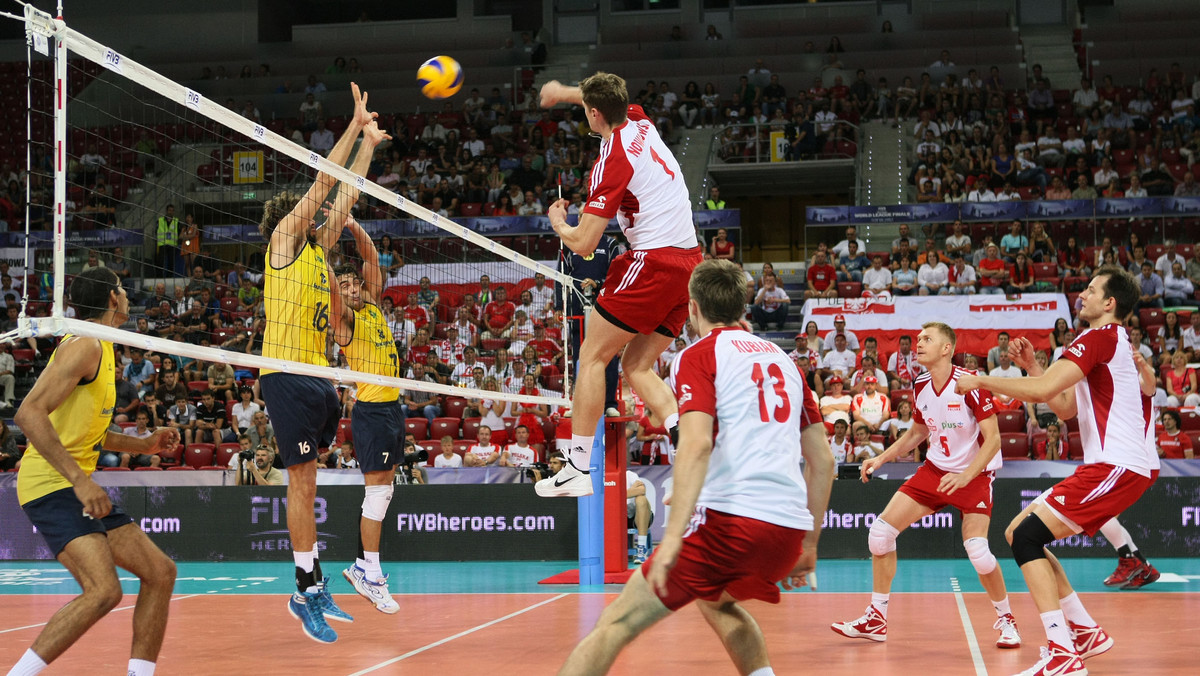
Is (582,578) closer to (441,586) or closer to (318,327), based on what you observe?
(441,586)

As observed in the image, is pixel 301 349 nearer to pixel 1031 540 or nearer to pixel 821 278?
pixel 1031 540

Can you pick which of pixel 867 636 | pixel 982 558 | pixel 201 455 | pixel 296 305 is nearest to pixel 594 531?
pixel 867 636

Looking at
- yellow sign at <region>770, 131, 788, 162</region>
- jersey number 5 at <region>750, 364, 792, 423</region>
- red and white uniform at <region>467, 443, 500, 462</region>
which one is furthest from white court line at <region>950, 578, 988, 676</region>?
yellow sign at <region>770, 131, 788, 162</region>

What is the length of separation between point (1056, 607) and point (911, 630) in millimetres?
1718

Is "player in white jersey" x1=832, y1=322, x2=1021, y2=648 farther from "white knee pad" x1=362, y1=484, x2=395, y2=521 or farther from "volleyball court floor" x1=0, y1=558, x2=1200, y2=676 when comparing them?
"white knee pad" x1=362, y1=484, x2=395, y2=521

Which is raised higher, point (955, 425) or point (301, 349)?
point (301, 349)

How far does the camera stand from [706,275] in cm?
430

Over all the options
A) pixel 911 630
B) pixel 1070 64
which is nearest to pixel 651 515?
pixel 911 630

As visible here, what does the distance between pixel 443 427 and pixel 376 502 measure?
23.8 feet

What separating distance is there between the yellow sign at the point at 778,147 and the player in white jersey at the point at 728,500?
19.7m

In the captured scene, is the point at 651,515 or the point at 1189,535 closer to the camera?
the point at 1189,535

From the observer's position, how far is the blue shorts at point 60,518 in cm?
499

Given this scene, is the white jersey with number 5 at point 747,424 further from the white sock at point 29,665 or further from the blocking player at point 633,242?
the white sock at point 29,665

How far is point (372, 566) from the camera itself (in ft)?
25.6
